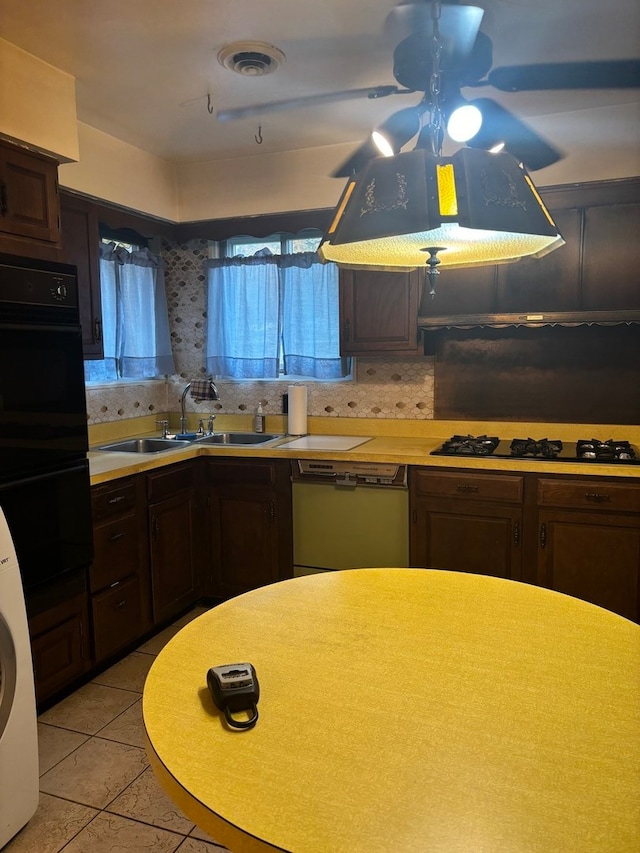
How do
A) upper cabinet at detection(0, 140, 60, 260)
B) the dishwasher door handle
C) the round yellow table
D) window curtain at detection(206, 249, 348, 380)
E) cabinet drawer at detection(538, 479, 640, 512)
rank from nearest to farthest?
the round yellow table → upper cabinet at detection(0, 140, 60, 260) → cabinet drawer at detection(538, 479, 640, 512) → the dishwasher door handle → window curtain at detection(206, 249, 348, 380)

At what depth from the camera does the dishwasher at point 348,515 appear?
10.2 ft

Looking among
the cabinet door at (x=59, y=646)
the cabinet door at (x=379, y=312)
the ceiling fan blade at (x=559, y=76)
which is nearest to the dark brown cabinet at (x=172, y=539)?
the cabinet door at (x=59, y=646)

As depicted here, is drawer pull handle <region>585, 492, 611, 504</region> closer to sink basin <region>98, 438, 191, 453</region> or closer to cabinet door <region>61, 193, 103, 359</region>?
sink basin <region>98, 438, 191, 453</region>

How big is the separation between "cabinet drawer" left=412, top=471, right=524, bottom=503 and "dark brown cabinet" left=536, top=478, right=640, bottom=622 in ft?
0.40

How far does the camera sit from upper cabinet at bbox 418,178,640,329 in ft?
9.57

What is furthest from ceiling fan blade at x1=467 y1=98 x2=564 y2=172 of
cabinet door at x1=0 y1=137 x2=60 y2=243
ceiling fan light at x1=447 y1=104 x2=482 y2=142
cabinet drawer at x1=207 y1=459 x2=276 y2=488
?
cabinet drawer at x1=207 y1=459 x2=276 y2=488

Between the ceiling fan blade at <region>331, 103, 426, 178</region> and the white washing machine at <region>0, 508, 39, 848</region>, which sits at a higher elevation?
the ceiling fan blade at <region>331, 103, 426, 178</region>

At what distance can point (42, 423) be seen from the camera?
2.33 metres

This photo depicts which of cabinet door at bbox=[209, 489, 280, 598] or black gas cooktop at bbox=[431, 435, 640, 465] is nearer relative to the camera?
black gas cooktop at bbox=[431, 435, 640, 465]

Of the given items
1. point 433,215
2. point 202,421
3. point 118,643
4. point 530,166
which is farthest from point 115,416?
point 433,215

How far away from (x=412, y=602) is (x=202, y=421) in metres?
2.82

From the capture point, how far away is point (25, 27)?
7.42ft

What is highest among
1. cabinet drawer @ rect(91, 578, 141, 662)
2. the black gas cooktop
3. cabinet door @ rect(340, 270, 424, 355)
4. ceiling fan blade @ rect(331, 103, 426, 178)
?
ceiling fan blade @ rect(331, 103, 426, 178)

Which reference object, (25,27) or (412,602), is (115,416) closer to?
(25,27)
